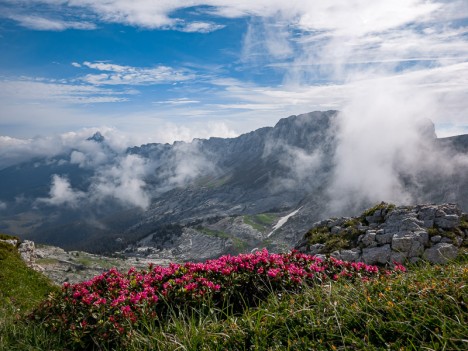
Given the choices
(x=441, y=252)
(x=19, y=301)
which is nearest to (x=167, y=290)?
(x=19, y=301)

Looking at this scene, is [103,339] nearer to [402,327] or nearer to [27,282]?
[402,327]

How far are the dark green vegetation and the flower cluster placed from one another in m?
0.66

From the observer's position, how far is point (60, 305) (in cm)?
1141

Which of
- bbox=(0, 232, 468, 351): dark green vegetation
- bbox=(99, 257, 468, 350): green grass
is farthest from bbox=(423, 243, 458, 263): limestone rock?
bbox=(99, 257, 468, 350): green grass

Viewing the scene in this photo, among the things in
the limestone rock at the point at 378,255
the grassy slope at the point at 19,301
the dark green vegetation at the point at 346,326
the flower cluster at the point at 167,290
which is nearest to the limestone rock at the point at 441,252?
the limestone rock at the point at 378,255

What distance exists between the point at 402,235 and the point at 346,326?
23874 mm

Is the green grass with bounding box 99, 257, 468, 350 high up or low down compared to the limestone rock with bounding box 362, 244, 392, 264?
up

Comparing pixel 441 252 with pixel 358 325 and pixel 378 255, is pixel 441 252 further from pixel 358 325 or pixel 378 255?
pixel 358 325

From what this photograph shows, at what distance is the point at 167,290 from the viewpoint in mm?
11781

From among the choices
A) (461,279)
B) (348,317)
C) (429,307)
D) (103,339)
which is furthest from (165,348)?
(461,279)

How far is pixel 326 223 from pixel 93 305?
32126 mm

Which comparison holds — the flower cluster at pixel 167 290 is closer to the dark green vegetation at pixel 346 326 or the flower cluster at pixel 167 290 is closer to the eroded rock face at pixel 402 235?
the dark green vegetation at pixel 346 326

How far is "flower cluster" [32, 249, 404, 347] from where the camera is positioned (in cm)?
1007

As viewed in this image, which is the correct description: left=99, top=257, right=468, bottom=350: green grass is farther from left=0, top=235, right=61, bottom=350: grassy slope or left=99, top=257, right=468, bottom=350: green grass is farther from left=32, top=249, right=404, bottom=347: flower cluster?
left=0, top=235, right=61, bottom=350: grassy slope
